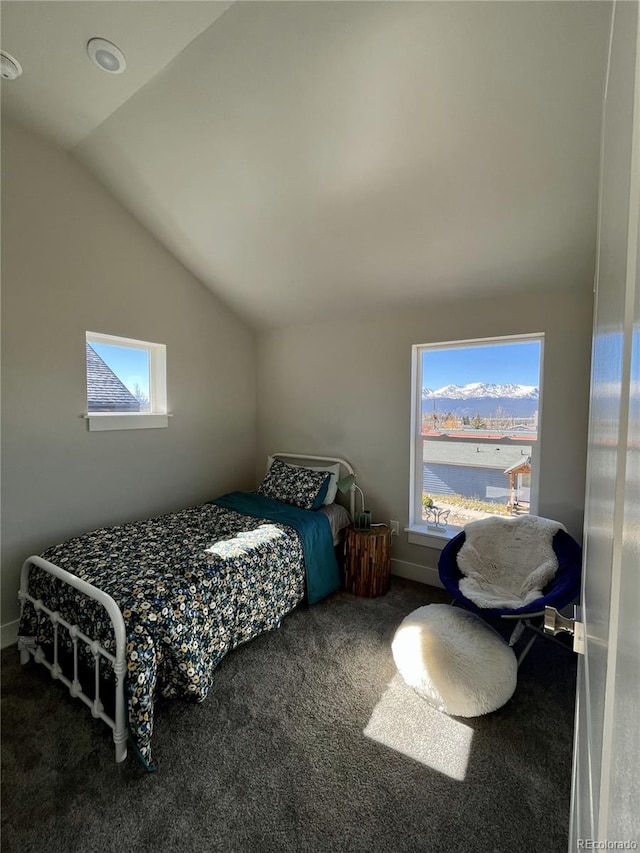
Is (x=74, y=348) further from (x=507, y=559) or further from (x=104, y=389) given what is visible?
(x=507, y=559)

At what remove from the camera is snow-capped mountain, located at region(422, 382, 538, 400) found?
2.60 meters

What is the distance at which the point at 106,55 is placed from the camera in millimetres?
1775

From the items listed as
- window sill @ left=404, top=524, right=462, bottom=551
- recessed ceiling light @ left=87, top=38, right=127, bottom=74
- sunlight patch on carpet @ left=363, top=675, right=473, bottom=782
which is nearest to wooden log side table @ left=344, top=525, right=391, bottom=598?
window sill @ left=404, top=524, right=462, bottom=551

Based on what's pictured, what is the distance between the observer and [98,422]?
2.63m

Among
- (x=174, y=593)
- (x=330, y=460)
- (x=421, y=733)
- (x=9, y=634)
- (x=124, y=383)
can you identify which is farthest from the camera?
(x=330, y=460)

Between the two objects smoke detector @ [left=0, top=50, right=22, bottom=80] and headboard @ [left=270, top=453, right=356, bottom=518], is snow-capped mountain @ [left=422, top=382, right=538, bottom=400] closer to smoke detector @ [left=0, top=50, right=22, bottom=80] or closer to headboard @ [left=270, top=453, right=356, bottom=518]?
headboard @ [left=270, top=453, right=356, bottom=518]

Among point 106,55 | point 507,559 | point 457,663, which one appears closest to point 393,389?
point 507,559

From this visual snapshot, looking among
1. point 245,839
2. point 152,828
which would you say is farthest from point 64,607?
point 245,839

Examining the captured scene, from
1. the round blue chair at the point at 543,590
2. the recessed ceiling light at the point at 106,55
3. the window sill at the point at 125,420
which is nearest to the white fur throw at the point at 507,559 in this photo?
the round blue chair at the point at 543,590

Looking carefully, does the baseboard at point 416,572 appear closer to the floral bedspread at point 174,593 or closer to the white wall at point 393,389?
the white wall at point 393,389

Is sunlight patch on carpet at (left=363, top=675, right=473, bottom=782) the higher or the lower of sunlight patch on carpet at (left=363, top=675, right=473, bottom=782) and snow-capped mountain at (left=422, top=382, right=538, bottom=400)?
the lower

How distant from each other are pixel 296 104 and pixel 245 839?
3.04 metres

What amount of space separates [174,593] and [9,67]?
2.72 m

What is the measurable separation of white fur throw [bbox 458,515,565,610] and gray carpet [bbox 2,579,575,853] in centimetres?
42
